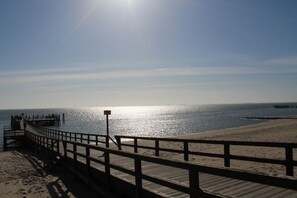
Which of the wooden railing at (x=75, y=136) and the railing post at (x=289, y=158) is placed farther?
the wooden railing at (x=75, y=136)

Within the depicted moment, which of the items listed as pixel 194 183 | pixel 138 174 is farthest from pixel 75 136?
pixel 194 183

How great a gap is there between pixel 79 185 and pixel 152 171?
Result: 2.87 metres

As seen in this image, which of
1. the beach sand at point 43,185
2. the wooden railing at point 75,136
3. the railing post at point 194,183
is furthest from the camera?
the wooden railing at point 75,136

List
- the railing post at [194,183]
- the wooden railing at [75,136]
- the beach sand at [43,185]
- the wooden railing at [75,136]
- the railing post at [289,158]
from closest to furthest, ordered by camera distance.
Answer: the railing post at [194,183] → the railing post at [289,158] → the beach sand at [43,185] → the wooden railing at [75,136] → the wooden railing at [75,136]

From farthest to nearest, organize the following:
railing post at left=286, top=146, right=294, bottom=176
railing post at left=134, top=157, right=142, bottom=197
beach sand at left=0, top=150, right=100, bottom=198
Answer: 1. beach sand at left=0, top=150, right=100, bottom=198
2. railing post at left=286, top=146, right=294, bottom=176
3. railing post at left=134, top=157, right=142, bottom=197

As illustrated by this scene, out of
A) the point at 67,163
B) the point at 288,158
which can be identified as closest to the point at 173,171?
the point at 288,158

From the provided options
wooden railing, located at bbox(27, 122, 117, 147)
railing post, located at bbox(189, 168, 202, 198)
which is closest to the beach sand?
wooden railing, located at bbox(27, 122, 117, 147)

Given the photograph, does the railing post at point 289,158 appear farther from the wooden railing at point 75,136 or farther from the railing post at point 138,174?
the wooden railing at point 75,136

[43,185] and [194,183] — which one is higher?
[194,183]

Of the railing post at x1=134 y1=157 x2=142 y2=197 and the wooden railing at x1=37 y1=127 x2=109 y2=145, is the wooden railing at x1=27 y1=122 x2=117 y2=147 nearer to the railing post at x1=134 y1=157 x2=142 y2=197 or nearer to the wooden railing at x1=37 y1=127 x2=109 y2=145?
the wooden railing at x1=37 y1=127 x2=109 y2=145

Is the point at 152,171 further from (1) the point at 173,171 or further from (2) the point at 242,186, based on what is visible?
(2) the point at 242,186

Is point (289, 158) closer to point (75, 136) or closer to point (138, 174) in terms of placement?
point (138, 174)

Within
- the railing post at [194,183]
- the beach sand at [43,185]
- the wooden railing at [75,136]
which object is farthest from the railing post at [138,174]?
the wooden railing at [75,136]

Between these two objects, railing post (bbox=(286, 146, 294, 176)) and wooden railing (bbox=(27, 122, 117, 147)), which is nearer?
railing post (bbox=(286, 146, 294, 176))
